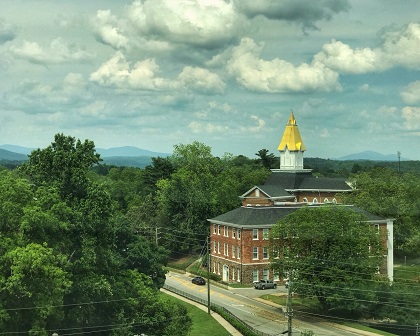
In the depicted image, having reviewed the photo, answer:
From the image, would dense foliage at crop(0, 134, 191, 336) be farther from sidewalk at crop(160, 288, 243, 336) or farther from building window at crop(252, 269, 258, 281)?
building window at crop(252, 269, 258, 281)

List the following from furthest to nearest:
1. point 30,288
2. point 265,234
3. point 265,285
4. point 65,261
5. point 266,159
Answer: point 266,159 → point 265,234 → point 265,285 → point 65,261 → point 30,288

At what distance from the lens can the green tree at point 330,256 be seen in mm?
55719

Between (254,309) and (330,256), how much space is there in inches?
342

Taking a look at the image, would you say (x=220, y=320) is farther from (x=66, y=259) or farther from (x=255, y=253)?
(x=66, y=259)

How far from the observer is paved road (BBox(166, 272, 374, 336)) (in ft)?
173

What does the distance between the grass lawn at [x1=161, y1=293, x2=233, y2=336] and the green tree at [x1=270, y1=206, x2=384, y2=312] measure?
7646mm

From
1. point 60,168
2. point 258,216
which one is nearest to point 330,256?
point 258,216

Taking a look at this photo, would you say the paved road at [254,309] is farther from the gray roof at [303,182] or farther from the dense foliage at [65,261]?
the gray roof at [303,182]

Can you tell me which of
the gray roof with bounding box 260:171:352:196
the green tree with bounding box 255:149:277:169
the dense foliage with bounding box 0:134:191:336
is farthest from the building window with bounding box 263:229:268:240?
the green tree with bounding box 255:149:277:169

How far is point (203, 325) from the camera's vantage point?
178 ft

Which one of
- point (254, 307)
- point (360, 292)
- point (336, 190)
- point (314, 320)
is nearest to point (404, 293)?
point (360, 292)

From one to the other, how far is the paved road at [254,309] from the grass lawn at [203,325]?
275 centimetres

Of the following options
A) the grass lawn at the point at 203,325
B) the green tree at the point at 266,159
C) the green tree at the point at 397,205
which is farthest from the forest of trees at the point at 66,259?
the green tree at the point at 266,159

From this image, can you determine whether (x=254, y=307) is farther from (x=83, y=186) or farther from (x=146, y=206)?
(x=146, y=206)
